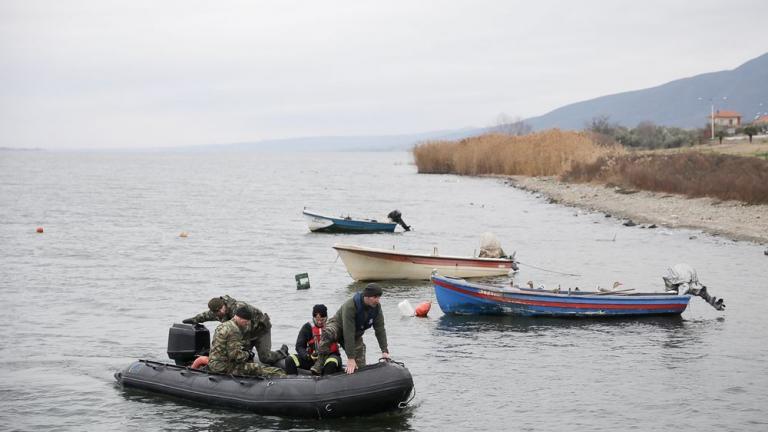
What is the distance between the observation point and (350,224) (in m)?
43.4

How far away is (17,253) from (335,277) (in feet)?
48.8

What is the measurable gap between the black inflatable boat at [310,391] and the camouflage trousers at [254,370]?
88 millimetres

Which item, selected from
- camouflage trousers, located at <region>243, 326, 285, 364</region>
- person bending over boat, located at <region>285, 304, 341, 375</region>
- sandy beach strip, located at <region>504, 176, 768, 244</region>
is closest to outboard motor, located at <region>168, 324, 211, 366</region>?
camouflage trousers, located at <region>243, 326, 285, 364</region>

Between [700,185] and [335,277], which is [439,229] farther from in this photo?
[335,277]

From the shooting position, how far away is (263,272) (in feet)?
103

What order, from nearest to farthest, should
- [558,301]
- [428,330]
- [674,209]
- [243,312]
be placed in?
[243,312], [428,330], [558,301], [674,209]

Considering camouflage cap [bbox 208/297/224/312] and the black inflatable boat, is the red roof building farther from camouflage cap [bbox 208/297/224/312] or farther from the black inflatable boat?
camouflage cap [bbox 208/297/224/312]

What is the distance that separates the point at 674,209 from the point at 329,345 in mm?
35609

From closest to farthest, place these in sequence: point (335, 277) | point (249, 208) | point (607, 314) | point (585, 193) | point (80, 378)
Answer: point (80, 378), point (607, 314), point (335, 277), point (585, 193), point (249, 208)

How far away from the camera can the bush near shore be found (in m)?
45.5

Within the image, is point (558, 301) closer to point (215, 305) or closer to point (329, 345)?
point (329, 345)

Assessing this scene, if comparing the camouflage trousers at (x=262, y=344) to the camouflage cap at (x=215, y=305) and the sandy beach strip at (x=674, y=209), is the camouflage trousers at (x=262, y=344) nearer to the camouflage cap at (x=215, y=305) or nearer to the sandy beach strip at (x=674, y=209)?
the camouflage cap at (x=215, y=305)

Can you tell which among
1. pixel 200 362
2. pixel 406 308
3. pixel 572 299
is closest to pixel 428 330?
pixel 406 308

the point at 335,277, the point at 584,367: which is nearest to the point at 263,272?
the point at 335,277
